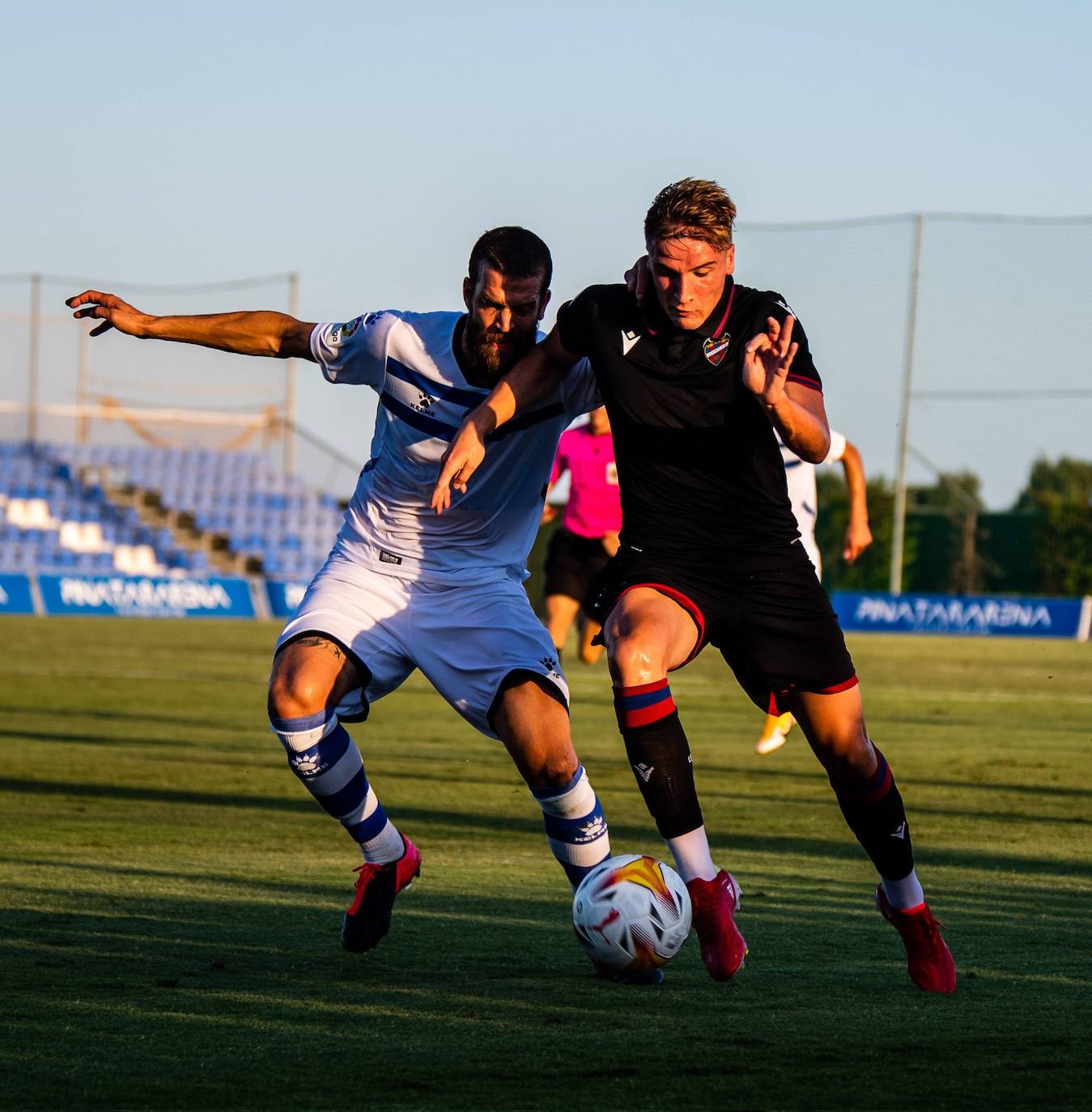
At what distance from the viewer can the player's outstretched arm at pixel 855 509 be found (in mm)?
7723

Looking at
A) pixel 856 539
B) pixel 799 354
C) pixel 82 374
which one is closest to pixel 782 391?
pixel 799 354

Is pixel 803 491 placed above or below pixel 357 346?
below

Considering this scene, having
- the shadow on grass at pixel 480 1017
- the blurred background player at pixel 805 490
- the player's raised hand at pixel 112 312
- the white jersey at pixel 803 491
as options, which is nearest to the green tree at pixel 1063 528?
the blurred background player at pixel 805 490

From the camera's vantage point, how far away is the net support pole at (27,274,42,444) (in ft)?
127

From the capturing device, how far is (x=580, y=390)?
5230 mm

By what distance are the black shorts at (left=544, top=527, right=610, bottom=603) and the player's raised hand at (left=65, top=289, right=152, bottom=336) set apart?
308 inches

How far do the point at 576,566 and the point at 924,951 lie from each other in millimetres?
8829

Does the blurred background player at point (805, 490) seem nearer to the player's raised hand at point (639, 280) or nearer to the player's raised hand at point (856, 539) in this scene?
the player's raised hand at point (856, 539)

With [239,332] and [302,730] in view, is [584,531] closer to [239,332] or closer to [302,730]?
[239,332]

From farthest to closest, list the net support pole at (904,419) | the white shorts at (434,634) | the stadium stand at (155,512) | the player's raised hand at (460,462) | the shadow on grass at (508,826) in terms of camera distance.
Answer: the stadium stand at (155,512), the net support pole at (904,419), the shadow on grass at (508,826), the white shorts at (434,634), the player's raised hand at (460,462)

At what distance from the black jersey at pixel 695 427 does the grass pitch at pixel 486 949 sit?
3.87ft

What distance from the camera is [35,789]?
344 inches

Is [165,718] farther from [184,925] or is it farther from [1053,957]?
[1053,957]

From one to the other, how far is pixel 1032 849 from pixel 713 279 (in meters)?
3.65
